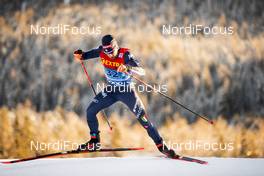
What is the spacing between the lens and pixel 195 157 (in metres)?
5.52

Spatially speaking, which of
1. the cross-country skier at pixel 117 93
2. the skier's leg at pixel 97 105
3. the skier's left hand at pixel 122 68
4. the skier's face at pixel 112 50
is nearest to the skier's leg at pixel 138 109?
the cross-country skier at pixel 117 93

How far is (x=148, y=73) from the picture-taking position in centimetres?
573

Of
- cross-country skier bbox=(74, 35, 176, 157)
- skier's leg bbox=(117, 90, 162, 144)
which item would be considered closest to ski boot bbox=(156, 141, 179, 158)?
cross-country skier bbox=(74, 35, 176, 157)

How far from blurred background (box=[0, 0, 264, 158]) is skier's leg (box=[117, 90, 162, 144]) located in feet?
1.15

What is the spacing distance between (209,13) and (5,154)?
340cm

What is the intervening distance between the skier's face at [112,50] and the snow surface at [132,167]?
1357mm

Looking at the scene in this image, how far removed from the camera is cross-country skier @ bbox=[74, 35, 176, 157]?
520 cm

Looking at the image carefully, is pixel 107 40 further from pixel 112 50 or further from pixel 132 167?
pixel 132 167

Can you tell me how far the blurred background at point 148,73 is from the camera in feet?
18.6

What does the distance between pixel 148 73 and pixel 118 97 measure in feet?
2.20

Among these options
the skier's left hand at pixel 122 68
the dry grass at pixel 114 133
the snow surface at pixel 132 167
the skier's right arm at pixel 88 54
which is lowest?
the snow surface at pixel 132 167

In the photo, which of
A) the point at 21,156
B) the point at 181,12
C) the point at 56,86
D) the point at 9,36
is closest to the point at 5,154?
the point at 21,156

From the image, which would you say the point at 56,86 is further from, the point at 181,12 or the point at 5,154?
the point at 181,12

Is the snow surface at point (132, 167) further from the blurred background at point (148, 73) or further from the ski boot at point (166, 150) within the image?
the blurred background at point (148, 73)
